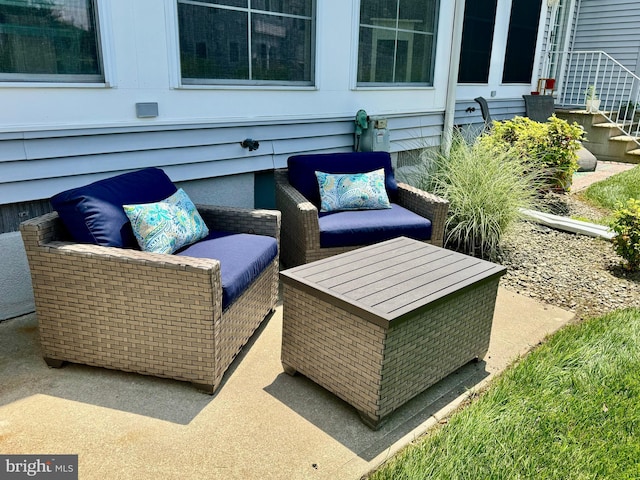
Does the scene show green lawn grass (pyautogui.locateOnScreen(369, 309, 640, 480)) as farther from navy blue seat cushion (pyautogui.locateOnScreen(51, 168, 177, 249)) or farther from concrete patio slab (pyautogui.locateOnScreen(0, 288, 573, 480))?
navy blue seat cushion (pyautogui.locateOnScreen(51, 168, 177, 249))

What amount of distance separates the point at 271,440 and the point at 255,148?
236 centimetres

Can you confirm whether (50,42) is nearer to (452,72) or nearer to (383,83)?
(383,83)

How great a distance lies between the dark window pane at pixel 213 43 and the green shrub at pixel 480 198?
1.89 meters

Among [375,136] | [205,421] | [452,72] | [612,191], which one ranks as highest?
[452,72]

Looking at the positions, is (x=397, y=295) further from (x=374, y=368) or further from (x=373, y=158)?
(x=373, y=158)

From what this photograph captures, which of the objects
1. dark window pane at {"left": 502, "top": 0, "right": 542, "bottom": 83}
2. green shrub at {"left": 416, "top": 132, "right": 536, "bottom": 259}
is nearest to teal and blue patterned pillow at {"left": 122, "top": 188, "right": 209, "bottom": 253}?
green shrub at {"left": 416, "top": 132, "right": 536, "bottom": 259}

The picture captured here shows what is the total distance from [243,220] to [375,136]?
2.02 metres

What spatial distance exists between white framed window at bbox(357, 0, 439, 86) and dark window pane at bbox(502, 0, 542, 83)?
2.57 m

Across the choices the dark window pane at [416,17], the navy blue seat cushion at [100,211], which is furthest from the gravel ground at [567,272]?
the navy blue seat cushion at [100,211]

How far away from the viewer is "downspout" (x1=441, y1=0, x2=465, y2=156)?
16.8 feet

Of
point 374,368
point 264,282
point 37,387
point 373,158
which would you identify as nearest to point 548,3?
point 373,158

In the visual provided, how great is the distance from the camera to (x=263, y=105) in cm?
380

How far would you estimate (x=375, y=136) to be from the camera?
4.55 m

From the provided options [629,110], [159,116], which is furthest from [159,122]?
[629,110]
